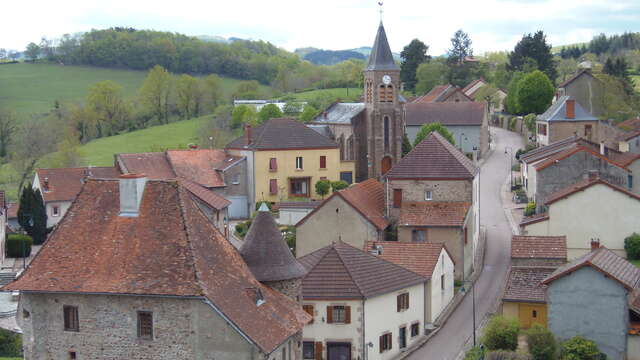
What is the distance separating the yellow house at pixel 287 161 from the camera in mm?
69438

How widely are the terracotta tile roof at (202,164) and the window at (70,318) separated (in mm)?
36079

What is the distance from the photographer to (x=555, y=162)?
54875 mm

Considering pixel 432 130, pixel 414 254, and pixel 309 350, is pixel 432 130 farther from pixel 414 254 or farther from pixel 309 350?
pixel 309 350

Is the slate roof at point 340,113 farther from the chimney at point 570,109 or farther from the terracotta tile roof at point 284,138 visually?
the chimney at point 570,109

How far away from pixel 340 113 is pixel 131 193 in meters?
47.5

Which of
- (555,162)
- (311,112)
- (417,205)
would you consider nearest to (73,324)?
Answer: (417,205)

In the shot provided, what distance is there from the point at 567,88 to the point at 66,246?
5894cm

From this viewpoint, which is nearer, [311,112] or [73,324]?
[73,324]

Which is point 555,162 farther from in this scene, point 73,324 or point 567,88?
point 73,324

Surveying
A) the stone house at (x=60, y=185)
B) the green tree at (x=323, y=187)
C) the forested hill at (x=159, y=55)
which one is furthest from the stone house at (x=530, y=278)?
the forested hill at (x=159, y=55)

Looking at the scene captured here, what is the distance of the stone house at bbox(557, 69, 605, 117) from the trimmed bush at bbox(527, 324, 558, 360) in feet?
153

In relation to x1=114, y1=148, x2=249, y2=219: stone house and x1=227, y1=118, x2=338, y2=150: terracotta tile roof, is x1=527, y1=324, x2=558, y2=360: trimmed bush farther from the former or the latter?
x1=227, y1=118, x2=338, y2=150: terracotta tile roof

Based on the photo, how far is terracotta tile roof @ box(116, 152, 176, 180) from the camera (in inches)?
2576

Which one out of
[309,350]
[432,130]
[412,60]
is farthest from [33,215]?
[412,60]
